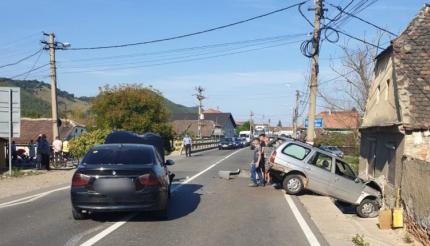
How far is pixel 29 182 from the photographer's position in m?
19.2

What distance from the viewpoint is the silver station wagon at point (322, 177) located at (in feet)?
50.6

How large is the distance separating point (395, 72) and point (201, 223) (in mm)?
10543

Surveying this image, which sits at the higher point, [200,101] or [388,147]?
[200,101]

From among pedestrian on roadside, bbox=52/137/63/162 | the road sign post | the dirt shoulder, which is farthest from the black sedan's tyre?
pedestrian on roadside, bbox=52/137/63/162

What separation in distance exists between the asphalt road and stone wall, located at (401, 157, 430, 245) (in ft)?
6.64

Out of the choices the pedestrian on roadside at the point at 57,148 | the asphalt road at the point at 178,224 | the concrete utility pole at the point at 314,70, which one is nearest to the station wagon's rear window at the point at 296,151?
the asphalt road at the point at 178,224

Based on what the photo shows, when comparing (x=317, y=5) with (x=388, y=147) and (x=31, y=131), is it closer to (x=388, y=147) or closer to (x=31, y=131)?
(x=388, y=147)

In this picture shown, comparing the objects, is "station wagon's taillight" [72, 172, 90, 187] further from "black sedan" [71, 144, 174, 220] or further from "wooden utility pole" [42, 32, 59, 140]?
"wooden utility pole" [42, 32, 59, 140]

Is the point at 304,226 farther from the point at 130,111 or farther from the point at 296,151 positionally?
the point at 130,111

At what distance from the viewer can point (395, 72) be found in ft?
59.0

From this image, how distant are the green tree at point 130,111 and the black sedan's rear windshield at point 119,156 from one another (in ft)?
117

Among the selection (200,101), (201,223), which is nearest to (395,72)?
(201,223)

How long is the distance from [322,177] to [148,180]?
713cm

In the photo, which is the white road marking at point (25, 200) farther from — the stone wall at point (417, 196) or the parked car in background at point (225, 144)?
the parked car in background at point (225, 144)
